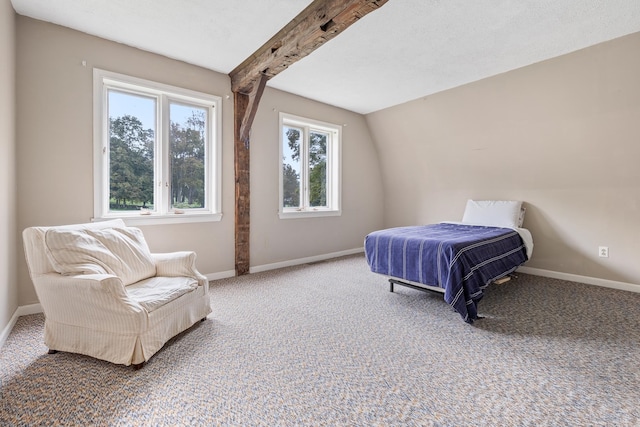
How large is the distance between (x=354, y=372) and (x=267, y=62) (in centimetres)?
289

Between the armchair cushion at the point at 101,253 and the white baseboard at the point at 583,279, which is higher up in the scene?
the armchair cushion at the point at 101,253

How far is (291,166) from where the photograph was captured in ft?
15.4

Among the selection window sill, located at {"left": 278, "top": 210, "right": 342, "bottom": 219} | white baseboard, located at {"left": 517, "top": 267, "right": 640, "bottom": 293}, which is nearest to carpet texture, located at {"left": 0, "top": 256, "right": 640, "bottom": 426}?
white baseboard, located at {"left": 517, "top": 267, "right": 640, "bottom": 293}

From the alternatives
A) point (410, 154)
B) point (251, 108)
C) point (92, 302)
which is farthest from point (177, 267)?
point (410, 154)

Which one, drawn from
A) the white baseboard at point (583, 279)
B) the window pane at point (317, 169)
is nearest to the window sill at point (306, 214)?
the window pane at point (317, 169)

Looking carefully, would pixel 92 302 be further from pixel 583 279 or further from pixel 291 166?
pixel 583 279

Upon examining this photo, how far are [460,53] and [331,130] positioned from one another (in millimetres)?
2375

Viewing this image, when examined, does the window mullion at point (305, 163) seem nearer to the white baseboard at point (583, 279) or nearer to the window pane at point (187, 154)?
the window pane at point (187, 154)

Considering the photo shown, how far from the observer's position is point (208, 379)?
5.67ft

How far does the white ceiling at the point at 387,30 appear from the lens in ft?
7.96

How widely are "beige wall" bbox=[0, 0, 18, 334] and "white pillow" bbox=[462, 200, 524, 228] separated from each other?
Result: 4916 mm

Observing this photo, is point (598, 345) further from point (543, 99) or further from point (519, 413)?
point (543, 99)

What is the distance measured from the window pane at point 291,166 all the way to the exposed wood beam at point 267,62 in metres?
0.74

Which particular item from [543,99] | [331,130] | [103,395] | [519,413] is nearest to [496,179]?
[543,99]
